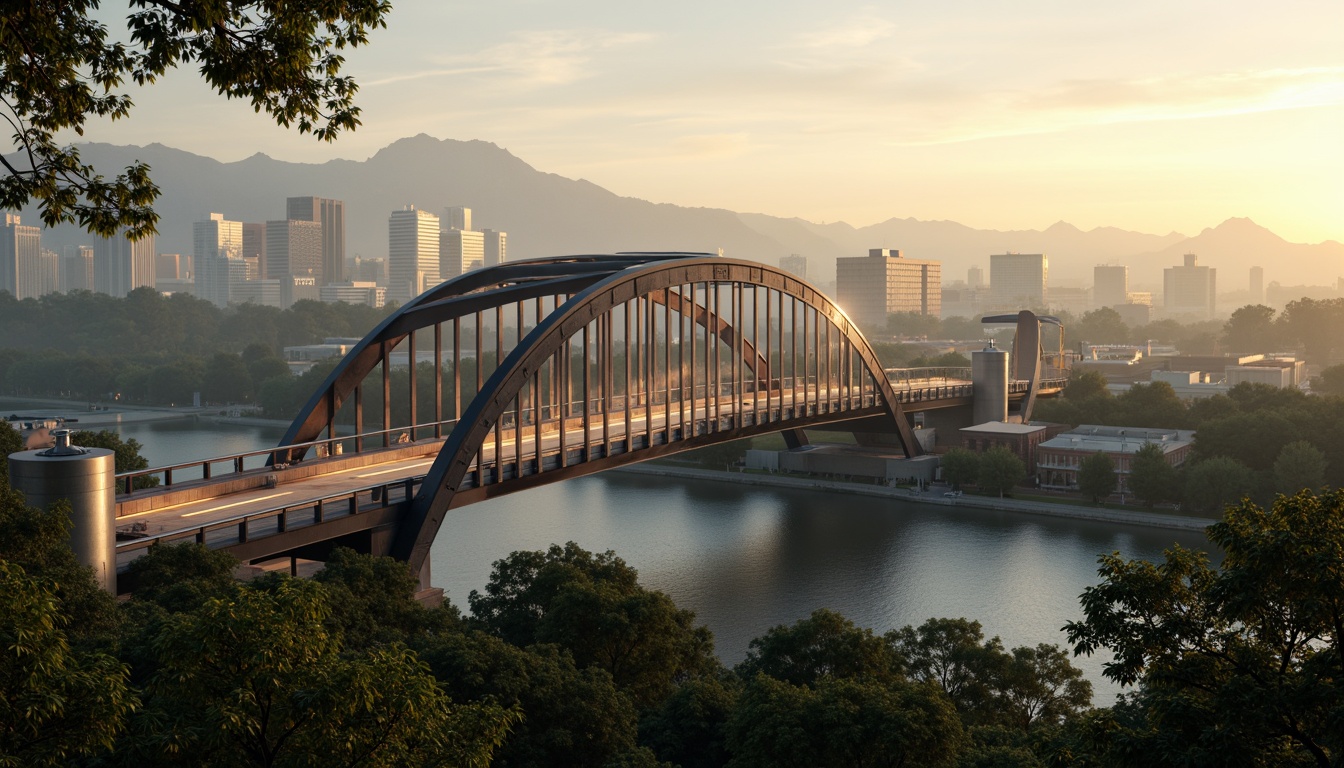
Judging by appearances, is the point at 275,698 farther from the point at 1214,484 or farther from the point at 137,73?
the point at 1214,484

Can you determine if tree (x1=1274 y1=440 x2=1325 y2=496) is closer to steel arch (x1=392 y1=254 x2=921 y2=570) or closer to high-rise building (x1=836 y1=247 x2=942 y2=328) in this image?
steel arch (x1=392 y1=254 x2=921 y2=570)

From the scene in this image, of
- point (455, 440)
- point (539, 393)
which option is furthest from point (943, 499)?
point (455, 440)

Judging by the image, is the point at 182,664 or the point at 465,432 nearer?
the point at 182,664

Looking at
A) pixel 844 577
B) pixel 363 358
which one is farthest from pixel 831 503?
pixel 363 358

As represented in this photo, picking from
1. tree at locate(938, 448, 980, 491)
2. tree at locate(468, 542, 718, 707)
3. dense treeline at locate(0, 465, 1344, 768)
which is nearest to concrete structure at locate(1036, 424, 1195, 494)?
tree at locate(938, 448, 980, 491)

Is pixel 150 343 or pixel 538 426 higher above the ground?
pixel 150 343

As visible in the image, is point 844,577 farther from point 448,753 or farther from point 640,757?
point 448,753
